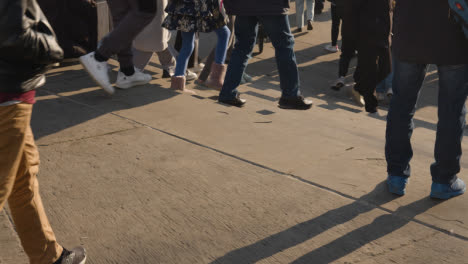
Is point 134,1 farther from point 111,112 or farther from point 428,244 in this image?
point 428,244

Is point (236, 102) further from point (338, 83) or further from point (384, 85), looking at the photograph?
point (338, 83)

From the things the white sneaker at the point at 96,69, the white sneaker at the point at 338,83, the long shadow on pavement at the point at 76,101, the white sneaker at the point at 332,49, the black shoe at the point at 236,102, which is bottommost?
the white sneaker at the point at 338,83

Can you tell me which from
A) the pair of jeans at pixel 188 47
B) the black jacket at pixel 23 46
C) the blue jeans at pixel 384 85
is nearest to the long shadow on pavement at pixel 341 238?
the black jacket at pixel 23 46

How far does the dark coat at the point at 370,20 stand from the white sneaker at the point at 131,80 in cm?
225

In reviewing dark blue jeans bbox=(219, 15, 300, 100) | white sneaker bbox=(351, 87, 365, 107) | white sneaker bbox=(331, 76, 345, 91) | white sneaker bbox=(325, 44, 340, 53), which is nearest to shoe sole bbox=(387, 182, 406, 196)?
dark blue jeans bbox=(219, 15, 300, 100)

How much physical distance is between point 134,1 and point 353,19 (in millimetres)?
2396

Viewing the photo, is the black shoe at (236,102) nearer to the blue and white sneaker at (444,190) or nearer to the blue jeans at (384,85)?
the blue jeans at (384,85)

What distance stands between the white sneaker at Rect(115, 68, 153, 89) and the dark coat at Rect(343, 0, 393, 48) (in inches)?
88.6

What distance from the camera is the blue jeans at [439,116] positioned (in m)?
3.68

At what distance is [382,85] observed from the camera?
7531mm

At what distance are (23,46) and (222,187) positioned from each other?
1.77 m

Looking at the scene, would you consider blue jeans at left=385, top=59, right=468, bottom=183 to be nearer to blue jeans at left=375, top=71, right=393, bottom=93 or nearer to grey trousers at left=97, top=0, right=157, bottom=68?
grey trousers at left=97, top=0, right=157, bottom=68

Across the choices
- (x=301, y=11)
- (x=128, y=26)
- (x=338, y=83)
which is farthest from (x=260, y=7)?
(x=301, y=11)

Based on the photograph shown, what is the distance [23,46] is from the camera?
8.10ft
